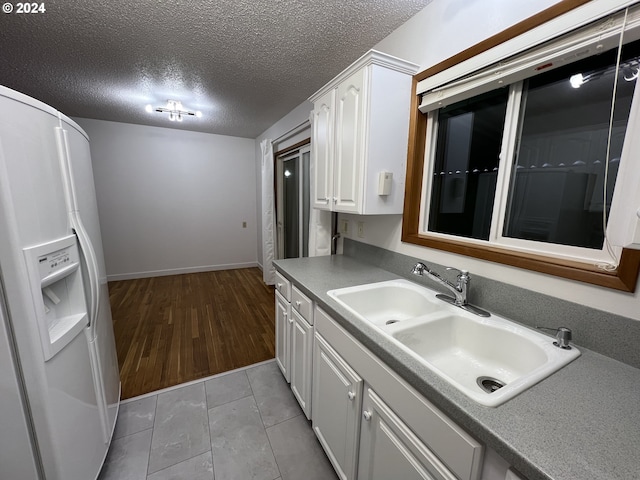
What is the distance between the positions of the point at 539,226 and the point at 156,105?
3.71 meters

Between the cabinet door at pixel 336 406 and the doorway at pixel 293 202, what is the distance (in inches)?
79.6

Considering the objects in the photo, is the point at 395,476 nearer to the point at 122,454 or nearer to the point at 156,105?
the point at 122,454

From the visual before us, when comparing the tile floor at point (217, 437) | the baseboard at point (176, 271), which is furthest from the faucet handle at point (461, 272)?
the baseboard at point (176, 271)

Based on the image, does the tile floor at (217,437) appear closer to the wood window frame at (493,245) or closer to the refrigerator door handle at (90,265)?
the refrigerator door handle at (90,265)

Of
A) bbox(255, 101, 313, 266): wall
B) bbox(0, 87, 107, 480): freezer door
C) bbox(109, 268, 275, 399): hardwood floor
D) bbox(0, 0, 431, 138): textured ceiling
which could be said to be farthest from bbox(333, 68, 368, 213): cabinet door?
bbox(109, 268, 275, 399): hardwood floor

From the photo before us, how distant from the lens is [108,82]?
2.38 metres

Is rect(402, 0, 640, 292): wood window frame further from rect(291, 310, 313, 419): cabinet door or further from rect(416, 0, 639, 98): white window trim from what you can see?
rect(291, 310, 313, 419): cabinet door

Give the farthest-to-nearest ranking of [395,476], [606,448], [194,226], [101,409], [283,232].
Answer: [194,226] → [283,232] → [101,409] → [395,476] → [606,448]

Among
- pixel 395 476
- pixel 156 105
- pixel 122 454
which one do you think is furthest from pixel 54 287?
pixel 156 105

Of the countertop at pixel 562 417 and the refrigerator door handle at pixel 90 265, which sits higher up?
the refrigerator door handle at pixel 90 265

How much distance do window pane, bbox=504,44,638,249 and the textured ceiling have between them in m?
0.89

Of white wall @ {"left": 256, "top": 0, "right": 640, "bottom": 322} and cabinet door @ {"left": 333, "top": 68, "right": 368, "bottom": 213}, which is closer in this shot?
white wall @ {"left": 256, "top": 0, "right": 640, "bottom": 322}

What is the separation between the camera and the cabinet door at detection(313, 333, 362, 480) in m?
1.07

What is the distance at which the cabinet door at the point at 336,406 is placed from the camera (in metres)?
1.07
